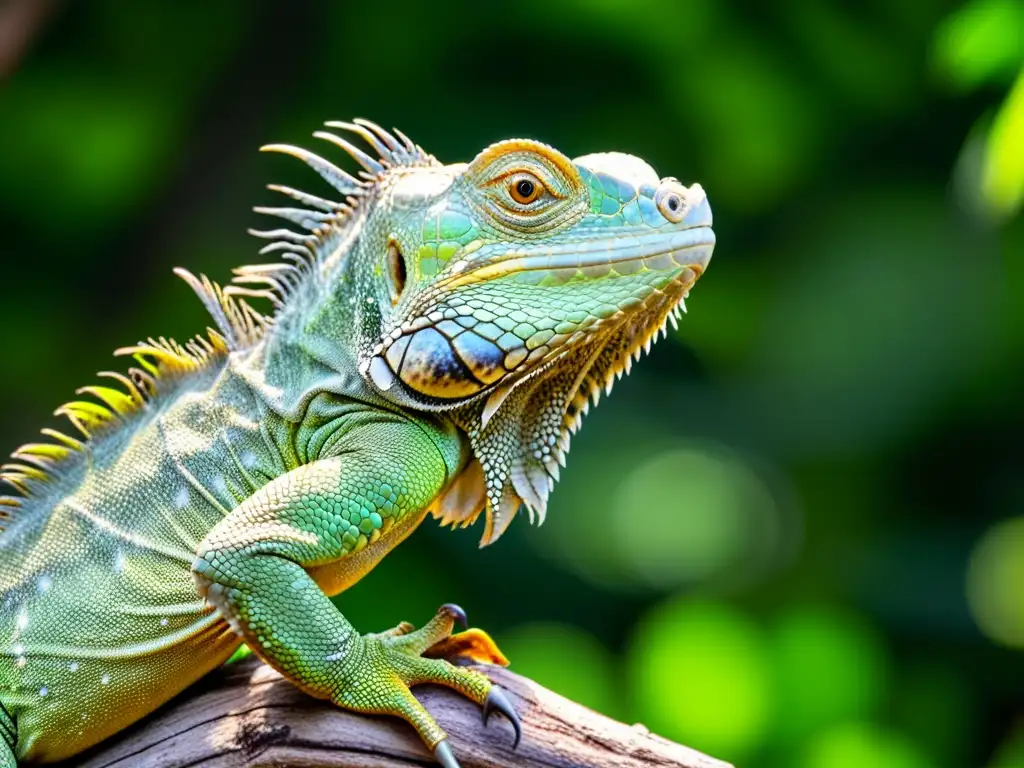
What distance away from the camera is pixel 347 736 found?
2594 mm

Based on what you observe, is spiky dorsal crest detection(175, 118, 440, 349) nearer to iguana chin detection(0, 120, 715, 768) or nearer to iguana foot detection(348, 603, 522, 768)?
iguana chin detection(0, 120, 715, 768)

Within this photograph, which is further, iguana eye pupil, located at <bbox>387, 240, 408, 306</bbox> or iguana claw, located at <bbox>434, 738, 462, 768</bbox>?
iguana eye pupil, located at <bbox>387, 240, 408, 306</bbox>

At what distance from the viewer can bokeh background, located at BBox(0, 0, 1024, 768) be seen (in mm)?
6641

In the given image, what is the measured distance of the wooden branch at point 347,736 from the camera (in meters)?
2.60

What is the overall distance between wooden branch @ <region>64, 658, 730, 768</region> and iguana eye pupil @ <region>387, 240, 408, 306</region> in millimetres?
976

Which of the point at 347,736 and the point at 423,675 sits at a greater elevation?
the point at 423,675

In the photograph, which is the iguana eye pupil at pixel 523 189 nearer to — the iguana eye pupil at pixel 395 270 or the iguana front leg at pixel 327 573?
the iguana eye pupil at pixel 395 270

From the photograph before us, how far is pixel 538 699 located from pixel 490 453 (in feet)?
2.03

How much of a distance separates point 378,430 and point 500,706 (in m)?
0.70

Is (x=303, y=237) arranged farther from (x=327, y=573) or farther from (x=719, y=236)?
(x=719, y=236)

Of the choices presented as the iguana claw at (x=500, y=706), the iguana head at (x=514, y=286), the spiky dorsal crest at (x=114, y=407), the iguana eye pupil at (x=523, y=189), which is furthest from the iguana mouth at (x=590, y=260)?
the iguana claw at (x=500, y=706)

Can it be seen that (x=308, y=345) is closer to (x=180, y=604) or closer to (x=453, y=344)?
(x=453, y=344)

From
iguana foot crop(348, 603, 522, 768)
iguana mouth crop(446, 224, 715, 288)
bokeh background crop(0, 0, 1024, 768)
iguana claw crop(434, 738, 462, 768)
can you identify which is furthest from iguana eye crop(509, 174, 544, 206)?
bokeh background crop(0, 0, 1024, 768)

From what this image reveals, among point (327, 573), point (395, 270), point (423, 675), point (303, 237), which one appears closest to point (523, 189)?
point (395, 270)
